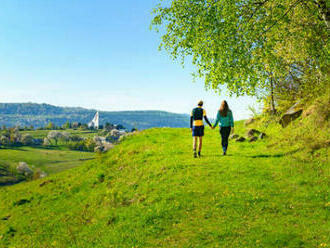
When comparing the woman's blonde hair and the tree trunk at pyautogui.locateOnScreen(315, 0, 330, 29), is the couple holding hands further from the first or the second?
the tree trunk at pyautogui.locateOnScreen(315, 0, 330, 29)

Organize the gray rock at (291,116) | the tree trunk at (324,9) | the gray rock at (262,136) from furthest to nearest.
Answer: the gray rock at (262,136), the gray rock at (291,116), the tree trunk at (324,9)

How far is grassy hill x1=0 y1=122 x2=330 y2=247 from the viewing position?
426 inches

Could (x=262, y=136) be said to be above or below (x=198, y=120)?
below

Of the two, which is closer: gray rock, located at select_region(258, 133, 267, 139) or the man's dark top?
the man's dark top

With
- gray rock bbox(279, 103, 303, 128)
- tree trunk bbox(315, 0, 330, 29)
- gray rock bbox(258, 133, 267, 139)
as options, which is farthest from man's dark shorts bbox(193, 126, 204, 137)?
tree trunk bbox(315, 0, 330, 29)

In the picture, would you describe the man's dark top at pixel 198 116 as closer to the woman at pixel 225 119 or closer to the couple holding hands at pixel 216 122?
the couple holding hands at pixel 216 122

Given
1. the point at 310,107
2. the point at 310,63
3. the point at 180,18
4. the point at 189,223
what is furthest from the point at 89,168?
the point at 310,63

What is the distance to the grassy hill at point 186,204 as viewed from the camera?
10.8m

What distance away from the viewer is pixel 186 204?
13.8m

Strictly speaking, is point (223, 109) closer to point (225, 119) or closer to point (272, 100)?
point (225, 119)

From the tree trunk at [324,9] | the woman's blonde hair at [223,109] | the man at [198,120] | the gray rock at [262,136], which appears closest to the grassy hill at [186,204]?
the gray rock at [262,136]

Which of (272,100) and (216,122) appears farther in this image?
(272,100)

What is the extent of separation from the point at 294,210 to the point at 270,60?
10712 mm

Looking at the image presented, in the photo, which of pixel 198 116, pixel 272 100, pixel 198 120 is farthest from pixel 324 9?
pixel 272 100
